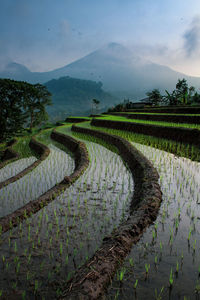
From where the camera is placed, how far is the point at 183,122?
11.3 metres

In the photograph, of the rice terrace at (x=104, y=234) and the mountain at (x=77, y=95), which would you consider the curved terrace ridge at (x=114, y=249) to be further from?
the mountain at (x=77, y=95)

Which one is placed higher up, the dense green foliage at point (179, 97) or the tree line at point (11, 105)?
the dense green foliage at point (179, 97)

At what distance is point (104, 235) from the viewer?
8.59 feet

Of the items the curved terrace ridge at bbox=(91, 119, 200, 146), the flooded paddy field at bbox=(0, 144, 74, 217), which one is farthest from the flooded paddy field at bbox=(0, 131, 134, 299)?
the curved terrace ridge at bbox=(91, 119, 200, 146)

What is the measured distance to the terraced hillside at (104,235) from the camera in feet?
5.72

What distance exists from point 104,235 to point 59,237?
1.87 ft

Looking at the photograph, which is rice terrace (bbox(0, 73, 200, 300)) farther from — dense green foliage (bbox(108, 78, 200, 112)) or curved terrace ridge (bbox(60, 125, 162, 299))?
dense green foliage (bbox(108, 78, 200, 112))

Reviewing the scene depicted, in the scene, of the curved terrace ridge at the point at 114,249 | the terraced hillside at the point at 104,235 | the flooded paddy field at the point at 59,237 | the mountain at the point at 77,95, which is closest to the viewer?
the curved terrace ridge at the point at 114,249

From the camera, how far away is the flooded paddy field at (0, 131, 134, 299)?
188cm

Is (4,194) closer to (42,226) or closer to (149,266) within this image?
(42,226)

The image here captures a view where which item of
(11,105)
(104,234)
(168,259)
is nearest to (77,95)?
(11,105)

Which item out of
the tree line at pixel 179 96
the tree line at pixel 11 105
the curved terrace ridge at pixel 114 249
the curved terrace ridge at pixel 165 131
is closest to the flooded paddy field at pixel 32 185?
the curved terrace ridge at pixel 114 249

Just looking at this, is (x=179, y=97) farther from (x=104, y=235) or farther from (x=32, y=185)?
(x=104, y=235)

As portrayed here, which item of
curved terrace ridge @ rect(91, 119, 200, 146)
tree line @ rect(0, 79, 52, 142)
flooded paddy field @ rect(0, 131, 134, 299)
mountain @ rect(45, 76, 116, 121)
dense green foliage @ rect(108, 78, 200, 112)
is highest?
mountain @ rect(45, 76, 116, 121)
